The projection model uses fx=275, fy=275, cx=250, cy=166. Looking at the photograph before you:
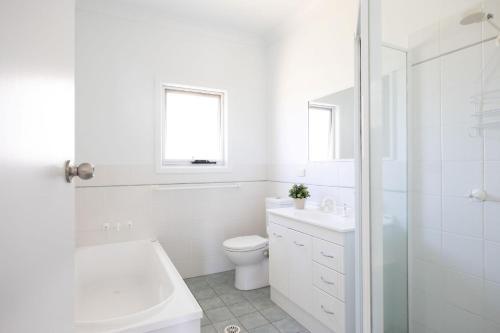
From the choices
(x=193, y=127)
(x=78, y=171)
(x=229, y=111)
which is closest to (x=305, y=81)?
(x=229, y=111)

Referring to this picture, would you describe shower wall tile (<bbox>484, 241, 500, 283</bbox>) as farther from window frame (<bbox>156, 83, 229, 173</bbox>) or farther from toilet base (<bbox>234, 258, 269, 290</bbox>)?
window frame (<bbox>156, 83, 229, 173</bbox>)

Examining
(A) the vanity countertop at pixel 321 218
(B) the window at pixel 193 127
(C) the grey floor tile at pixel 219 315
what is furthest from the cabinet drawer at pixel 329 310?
(B) the window at pixel 193 127

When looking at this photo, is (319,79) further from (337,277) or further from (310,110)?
(337,277)

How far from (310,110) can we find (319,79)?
0.31 metres

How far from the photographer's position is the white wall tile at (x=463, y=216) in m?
1.13

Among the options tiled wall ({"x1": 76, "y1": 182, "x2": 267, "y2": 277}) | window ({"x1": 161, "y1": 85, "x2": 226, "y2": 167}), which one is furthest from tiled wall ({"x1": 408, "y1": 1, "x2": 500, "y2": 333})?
window ({"x1": 161, "y1": 85, "x2": 226, "y2": 167})

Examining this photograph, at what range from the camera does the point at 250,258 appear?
2656mm

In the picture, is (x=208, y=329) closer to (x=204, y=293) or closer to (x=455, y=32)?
(x=204, y=293)

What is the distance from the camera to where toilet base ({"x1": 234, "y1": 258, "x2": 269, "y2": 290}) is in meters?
2.76

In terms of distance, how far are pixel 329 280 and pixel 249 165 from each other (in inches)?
72.3

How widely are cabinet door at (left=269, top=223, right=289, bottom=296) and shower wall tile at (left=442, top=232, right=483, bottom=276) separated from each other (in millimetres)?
1212

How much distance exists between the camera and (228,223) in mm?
3283

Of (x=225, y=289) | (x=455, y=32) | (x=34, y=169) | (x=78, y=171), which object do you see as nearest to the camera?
(x=34, y=169)

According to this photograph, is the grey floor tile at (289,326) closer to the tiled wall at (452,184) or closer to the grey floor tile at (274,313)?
the grey floor tile at (274,313)
